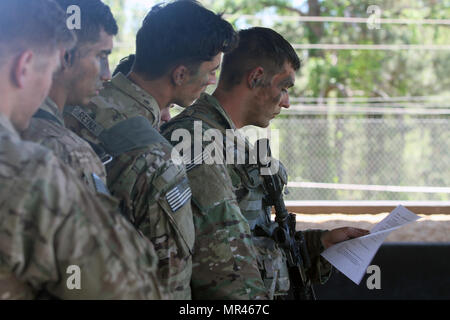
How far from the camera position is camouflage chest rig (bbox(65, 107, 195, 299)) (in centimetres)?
167

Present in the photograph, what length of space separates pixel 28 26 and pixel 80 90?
563 mm

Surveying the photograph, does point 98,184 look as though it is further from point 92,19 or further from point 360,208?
point 360,208

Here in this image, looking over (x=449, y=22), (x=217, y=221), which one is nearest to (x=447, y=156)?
(x=449, y=22)

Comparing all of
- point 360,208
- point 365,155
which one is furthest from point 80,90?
point 365,155

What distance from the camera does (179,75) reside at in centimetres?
206

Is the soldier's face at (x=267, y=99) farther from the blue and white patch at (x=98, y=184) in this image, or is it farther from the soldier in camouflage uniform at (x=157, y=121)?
the blue and white patch at (x=98, y=184)

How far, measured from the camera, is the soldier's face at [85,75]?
1.72 meters

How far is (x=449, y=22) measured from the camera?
13.2m

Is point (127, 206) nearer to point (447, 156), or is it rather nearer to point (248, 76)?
point (248, 76)

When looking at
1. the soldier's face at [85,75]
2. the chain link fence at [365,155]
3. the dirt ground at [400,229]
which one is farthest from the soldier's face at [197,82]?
the chain link fence at [365,155]

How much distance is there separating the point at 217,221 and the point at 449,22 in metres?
12.9

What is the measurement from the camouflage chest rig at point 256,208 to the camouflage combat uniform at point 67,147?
0.69 m

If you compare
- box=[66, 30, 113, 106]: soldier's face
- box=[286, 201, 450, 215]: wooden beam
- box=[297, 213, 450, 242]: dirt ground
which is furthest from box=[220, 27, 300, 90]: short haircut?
box=[286, 201, 450, 215]: wooden beam

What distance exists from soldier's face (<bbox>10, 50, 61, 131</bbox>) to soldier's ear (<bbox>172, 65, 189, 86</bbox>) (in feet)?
2.93
